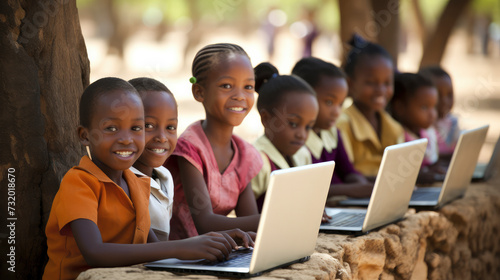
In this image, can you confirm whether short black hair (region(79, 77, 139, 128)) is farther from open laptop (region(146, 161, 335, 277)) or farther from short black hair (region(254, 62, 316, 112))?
short black hair (region(254, 62, 316, 112))

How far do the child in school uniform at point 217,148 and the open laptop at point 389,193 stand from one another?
0.48 m

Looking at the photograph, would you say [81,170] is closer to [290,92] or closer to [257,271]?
[257,271]

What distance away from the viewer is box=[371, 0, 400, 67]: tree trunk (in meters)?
6.91

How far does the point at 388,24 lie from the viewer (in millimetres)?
6984

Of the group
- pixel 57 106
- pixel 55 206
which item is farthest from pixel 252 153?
pixel 55 206

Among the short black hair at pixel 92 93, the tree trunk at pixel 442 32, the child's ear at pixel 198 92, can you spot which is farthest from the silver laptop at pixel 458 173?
the tree trunk at pixel 442 32

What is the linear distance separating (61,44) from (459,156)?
2.34m

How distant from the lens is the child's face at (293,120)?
3.69m

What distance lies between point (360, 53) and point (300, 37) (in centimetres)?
1611

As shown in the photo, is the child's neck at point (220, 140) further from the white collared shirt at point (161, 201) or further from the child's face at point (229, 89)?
the white collared shirt at point (161, 201)

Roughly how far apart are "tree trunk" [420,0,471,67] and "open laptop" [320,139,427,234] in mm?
5108

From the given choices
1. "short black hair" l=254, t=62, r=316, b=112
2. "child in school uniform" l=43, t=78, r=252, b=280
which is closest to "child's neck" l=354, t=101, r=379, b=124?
"short black hair" l=254, t=62, r=316, b=112

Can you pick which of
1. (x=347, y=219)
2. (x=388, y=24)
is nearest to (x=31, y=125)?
(x=347, y=219)

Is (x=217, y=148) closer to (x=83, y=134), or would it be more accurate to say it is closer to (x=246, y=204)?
(x=246, y=204)
